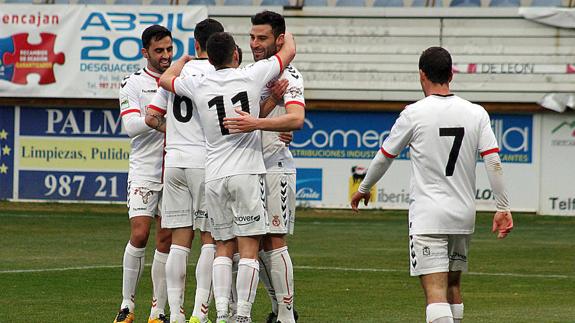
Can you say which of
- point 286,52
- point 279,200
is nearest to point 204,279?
point 279,200

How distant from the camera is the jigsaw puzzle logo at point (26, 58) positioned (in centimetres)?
3198

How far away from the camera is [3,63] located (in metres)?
32.4

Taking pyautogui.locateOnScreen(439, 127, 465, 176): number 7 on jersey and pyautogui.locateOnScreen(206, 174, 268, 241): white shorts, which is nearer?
pyautogui.locateOnScreen(439, 127, 465, 176): number 7 on jersey

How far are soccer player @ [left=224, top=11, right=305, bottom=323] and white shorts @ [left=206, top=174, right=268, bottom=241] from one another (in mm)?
425

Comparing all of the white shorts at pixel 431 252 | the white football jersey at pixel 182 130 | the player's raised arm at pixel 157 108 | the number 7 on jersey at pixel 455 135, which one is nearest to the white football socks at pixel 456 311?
the white shorts at pixel 431 252

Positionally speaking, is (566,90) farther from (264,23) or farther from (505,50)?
(264,23)

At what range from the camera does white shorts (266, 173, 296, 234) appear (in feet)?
35.2

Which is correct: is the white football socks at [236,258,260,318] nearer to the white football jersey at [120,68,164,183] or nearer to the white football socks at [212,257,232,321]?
the white football socks at [212,257,232,321]

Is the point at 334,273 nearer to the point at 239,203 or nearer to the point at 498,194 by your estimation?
the point at 239,203

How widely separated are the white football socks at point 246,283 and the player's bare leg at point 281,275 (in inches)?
23.0

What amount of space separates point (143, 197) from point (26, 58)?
21.4 meters

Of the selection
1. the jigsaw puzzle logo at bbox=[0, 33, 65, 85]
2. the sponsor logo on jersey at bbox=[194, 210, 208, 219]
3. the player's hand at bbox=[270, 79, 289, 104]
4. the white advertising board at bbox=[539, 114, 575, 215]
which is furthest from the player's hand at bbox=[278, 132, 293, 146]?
the jigsaw puzzle logo at bbox=[0, 33, 65, 85]

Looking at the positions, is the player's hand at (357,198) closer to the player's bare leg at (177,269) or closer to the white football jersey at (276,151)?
the white football jersey at (276,151)

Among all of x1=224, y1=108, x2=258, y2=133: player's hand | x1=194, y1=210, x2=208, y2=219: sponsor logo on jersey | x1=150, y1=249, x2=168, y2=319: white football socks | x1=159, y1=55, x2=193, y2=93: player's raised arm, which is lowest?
x1=150, y1=249, x2=168, y2=319: white football socks
